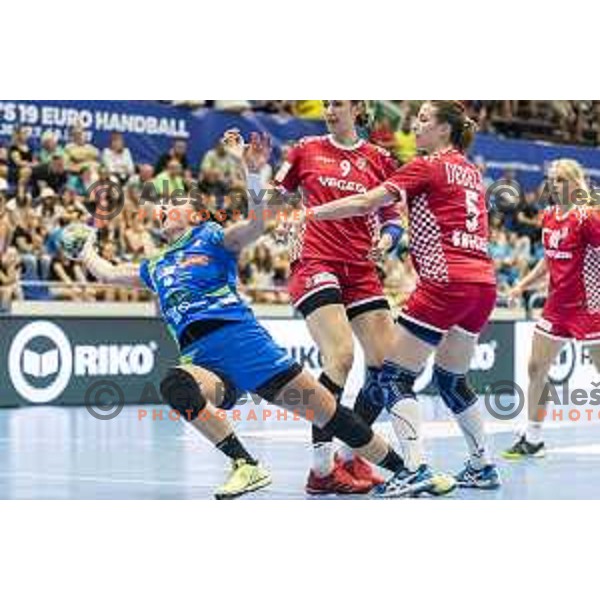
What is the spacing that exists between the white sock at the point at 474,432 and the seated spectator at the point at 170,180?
10131mm

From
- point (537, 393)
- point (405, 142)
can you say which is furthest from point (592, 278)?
point (405, 142)

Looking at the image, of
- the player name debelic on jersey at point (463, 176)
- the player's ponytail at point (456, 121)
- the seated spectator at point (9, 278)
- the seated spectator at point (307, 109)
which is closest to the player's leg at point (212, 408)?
the player name debelic on jersey at point (463, 176)

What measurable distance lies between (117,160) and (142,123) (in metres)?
0.89

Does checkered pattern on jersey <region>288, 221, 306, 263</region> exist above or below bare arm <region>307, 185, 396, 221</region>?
below

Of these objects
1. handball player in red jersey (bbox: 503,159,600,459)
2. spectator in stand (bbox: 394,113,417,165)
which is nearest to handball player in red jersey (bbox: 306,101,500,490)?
handball player in red jersey (bbox: 503,159,600,459)

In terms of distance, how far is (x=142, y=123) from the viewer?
63.6ft

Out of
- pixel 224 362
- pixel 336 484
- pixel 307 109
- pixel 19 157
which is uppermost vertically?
pixel 307 109

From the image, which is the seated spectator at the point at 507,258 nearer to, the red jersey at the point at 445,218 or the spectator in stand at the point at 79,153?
the spectator in stand at the point at 79,153

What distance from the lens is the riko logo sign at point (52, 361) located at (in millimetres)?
15688

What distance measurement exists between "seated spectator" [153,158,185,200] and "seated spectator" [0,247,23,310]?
250 cm

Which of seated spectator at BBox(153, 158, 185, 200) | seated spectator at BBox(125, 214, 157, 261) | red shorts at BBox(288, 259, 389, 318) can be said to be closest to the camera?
red shorts at BBox(288, 259, 389, 318)

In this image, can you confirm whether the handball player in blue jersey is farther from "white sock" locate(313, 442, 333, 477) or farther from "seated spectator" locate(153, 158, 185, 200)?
"seated spectator" locate(153, 158, 185, 200)

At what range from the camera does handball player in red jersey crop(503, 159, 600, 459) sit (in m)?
10.8

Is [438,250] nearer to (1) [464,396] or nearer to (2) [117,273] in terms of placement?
(1) [464,396]
